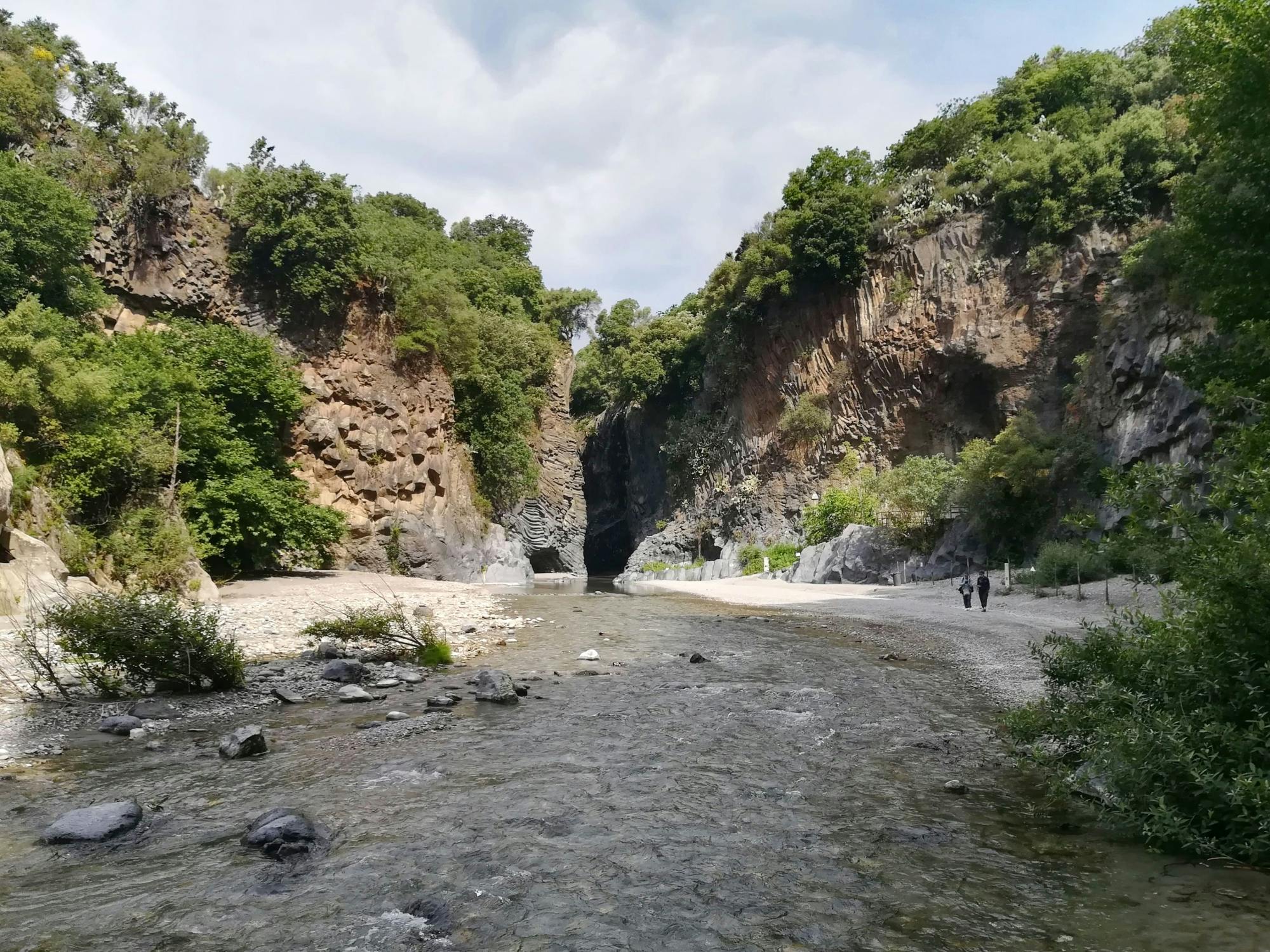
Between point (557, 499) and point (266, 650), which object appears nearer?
point (266, 650)

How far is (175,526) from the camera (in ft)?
66.7

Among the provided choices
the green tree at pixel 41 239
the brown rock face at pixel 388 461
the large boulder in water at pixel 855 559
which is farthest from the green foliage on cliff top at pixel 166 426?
the large boulder in water at pixel 855 559

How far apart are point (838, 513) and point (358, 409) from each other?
2683 centimetres

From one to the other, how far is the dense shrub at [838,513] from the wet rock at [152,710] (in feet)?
110

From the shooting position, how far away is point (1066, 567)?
71.1 ft

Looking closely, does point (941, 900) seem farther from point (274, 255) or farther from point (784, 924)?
point (274, 255)

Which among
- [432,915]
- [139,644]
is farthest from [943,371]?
[432,915]

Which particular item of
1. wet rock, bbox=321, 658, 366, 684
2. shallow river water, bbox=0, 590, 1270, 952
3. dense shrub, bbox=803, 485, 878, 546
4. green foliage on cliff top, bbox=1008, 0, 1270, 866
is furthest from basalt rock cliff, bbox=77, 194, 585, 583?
green foliage on cliff top, bbox=1008, 0, 1270, 866

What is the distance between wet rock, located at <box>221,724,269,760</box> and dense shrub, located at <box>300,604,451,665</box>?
4.79m

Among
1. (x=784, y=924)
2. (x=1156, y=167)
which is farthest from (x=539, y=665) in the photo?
(x=1156, y=167)

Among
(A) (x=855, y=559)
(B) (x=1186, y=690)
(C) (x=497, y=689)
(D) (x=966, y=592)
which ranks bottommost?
(C) (x=497, y=689)

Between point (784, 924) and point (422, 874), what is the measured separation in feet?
7.05

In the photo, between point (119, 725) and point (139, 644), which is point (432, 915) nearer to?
point (119, 725)

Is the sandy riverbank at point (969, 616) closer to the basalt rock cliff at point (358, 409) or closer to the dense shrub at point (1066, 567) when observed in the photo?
the dense shrub at point (1066, 567)
